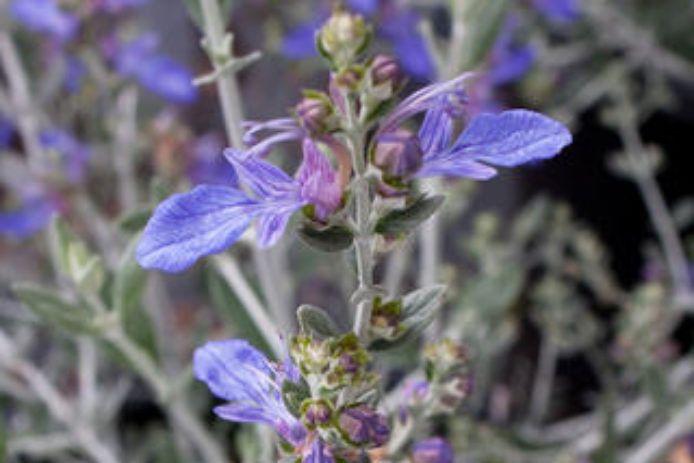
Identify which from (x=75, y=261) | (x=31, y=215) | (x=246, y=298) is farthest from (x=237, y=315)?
(x=31, y=215)

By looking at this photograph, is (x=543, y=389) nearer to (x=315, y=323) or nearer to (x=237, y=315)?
(x=237, y=315)

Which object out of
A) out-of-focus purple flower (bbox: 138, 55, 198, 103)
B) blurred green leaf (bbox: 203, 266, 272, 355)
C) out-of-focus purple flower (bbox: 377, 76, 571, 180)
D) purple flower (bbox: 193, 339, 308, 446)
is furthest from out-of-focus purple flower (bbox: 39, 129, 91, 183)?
out-of-focus purple flower (bbox: 377, 76, 571, 180)

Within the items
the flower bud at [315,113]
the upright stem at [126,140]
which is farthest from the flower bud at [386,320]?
the upright stem at [126,140]

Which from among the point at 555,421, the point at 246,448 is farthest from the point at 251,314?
the point at 555,421

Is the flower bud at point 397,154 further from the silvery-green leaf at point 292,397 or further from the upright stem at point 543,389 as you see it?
the upright stem at point 543,389

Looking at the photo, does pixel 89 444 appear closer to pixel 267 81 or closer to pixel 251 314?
pixel 251 314

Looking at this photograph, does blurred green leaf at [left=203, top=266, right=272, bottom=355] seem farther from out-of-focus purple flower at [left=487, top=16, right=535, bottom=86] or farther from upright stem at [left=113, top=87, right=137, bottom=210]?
out-of-focus purple flower at [left=487, top=16, right=535, bottom=86]

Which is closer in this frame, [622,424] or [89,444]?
[89,444]
